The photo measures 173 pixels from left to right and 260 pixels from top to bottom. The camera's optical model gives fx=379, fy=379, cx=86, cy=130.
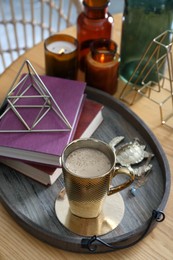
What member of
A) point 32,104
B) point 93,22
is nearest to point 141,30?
point 93,22

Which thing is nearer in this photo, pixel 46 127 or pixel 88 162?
pixel 88 162

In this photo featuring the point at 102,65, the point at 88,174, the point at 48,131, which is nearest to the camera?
the point at 88,174

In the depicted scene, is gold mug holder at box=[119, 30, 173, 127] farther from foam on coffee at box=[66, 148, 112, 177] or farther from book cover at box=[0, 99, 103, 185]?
foam on coffee at box=[66, 148, 112, 177]

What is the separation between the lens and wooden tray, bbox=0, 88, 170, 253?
51 cm

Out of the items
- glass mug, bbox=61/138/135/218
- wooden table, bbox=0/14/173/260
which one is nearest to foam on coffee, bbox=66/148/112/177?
glass mug, bbox=61/138/135/218

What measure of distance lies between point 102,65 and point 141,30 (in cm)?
10

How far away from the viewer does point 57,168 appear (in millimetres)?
567

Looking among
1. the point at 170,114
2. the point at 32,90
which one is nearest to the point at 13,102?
the point at 32,90

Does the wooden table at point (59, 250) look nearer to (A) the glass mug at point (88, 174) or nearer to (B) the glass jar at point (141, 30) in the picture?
(A) the glass mug at point (88, 174)

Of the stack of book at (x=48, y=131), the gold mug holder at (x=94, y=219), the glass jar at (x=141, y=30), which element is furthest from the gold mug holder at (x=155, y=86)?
the gold mug holder at (x=94, y=219)

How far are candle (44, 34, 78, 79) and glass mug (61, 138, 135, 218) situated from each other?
0.83ft

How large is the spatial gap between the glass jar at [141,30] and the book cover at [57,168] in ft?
0.35

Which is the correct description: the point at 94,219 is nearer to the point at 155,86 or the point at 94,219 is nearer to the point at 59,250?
the point at 59,250

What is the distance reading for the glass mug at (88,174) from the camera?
471 mm
